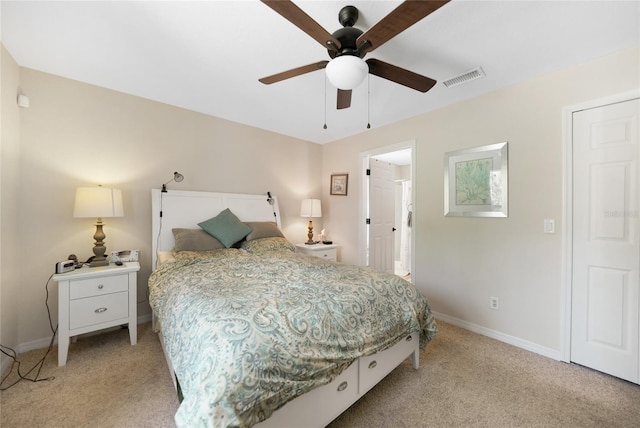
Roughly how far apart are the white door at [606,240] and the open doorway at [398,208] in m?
1.49

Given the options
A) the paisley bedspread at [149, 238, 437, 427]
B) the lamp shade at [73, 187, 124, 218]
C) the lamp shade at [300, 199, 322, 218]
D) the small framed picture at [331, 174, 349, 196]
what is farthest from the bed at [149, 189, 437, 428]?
the small framed picture at [331, 174, 349, 196]

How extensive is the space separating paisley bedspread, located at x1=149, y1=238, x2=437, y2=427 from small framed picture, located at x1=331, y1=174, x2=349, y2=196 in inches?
88.2

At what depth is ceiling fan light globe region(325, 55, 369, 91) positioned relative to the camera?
1.44 metres

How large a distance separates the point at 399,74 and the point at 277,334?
1.81 m

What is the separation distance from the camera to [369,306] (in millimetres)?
1559

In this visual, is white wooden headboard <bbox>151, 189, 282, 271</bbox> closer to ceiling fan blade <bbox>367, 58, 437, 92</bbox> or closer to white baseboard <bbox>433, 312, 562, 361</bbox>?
ceiling fan blade <bbox>367, 58, 437, 92</bbox>

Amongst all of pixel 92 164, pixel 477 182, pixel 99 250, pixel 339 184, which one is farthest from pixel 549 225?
pixel 92 164

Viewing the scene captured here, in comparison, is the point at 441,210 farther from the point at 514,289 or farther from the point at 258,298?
the point at 258,298

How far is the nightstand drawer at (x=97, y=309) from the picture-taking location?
2.03 metres

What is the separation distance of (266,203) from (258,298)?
2.43 m

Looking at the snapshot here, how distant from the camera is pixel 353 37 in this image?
1.52 m

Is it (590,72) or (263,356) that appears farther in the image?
(590,72)

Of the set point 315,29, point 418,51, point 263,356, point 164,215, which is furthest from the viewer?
point 164,215

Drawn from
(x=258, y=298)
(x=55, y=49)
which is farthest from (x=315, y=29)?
(x=55, y=49)
